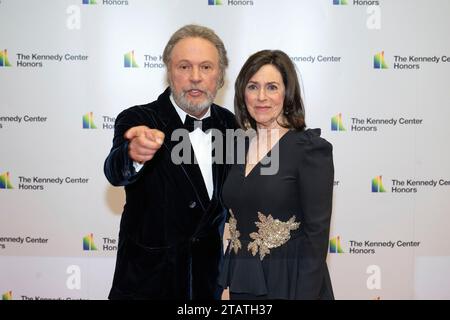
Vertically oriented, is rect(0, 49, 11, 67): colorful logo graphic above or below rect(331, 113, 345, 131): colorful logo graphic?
above

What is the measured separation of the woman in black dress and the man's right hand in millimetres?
500

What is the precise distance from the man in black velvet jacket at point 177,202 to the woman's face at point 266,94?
9.2 inches

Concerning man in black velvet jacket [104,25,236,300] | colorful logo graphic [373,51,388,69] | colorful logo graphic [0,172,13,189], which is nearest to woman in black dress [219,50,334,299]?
man in black velvet jacket [104,25,236,300]

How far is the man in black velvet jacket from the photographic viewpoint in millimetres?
2123

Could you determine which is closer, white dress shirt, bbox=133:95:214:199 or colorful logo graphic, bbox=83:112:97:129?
white dress shirt, bbox=133:95:214:199

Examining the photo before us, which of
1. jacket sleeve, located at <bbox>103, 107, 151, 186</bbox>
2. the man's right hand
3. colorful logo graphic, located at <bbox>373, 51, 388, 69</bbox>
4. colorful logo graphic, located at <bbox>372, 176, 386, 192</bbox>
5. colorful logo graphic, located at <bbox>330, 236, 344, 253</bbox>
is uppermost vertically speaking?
colorful logo graphic, located at <bbox>373, 51, 388, 69</bbox>

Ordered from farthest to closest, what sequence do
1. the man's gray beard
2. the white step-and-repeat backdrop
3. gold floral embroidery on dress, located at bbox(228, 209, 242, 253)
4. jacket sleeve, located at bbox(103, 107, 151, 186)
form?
the white step-and-repeat backdrop → the man's gray beard → gold floral embroidery on dress, located at bbox(228, 209, 242, 253) → jacket sleeve, located at bbox(103, 107, 151, 186)

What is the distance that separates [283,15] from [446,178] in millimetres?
1753

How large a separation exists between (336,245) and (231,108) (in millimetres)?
1330

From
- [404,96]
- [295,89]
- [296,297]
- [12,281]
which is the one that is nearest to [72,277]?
[12,281]

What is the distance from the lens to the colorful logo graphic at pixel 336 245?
353 cm

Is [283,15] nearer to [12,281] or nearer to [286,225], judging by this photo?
[286,225]

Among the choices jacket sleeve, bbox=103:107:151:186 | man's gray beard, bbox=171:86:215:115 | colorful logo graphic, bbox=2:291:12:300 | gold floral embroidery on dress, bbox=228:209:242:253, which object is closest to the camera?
jacket sleeve, bbox=103:107:151:186

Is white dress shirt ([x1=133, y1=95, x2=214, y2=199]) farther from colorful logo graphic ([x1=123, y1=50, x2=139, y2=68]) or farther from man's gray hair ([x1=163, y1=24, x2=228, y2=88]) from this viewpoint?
colorful logo graphic ([x1=123, y1=50, x2=139, y2=68])
